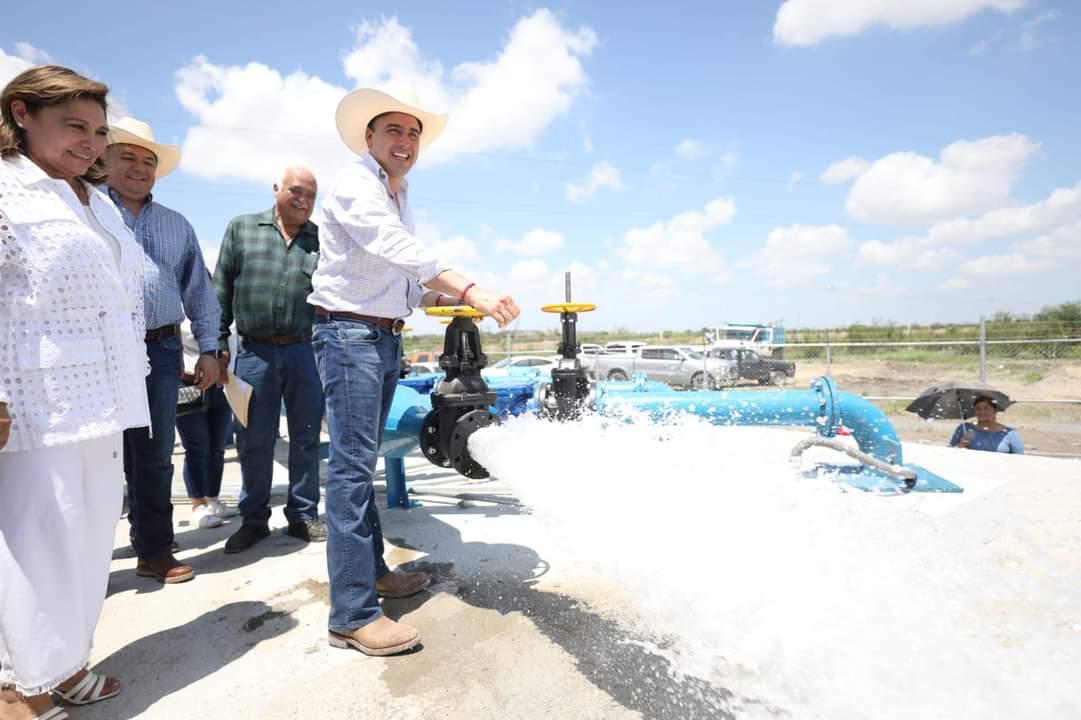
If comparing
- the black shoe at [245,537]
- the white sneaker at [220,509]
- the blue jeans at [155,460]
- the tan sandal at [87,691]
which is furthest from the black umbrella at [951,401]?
the tan sandal at [87,691]

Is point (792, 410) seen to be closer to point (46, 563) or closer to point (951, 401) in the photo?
point (46, 563)

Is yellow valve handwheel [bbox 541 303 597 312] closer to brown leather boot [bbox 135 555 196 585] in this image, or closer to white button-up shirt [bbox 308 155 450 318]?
white button-up shirt [bbox 308 155 450 318]

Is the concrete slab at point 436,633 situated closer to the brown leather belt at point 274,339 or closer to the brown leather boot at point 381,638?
the brown leather boot at point 381,638

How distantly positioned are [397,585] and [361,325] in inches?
42.1

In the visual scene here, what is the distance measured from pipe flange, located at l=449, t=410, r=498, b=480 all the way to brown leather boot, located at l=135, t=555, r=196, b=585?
1.36 m

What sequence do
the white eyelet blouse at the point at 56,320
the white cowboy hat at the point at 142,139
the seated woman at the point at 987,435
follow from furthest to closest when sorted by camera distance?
the seated woman at the point at 987,435, the white cowboy hat at the point at 142,139, the white eyelet blouse at the point at 56,320

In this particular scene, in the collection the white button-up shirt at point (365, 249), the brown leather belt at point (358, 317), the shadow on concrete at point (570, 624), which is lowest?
the shadow on concrete at point (570, 624)

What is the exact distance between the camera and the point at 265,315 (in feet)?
10.4

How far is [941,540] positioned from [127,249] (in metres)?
3.62

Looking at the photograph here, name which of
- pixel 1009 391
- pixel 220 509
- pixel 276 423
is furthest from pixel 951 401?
pixel 1009 391

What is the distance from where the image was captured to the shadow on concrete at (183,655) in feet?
5.98

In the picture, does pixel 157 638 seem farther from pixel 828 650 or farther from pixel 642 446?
pixel 828 650

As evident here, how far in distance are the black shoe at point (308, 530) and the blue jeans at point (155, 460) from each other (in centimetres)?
62

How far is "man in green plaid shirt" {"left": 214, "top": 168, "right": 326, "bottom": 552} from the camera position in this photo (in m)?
3.20
